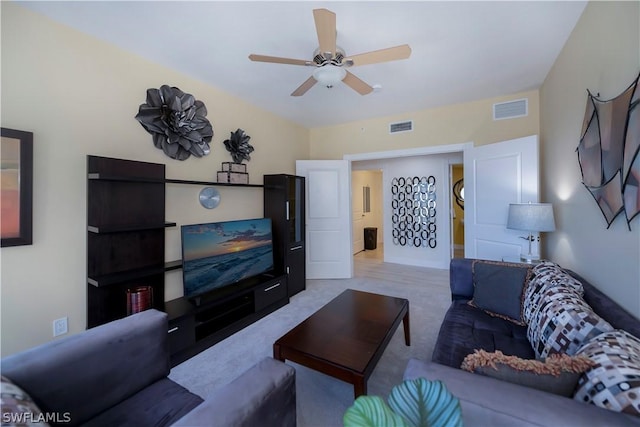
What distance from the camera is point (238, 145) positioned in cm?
335

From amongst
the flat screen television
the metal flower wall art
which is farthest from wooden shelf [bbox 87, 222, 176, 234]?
the metal flower wall art

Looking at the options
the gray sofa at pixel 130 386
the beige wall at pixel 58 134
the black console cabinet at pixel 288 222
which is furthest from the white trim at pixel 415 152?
the gray sofa at pixel 130 386

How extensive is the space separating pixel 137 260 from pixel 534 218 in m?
3.73

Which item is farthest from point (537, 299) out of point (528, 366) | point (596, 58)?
point (596, 58)

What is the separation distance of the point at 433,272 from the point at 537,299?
324cm

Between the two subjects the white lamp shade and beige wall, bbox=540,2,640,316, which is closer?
beige wall, bbox=540,2,640,316

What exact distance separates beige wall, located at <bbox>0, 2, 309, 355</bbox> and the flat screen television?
0.77 meters

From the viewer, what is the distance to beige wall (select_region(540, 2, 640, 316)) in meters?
1.38

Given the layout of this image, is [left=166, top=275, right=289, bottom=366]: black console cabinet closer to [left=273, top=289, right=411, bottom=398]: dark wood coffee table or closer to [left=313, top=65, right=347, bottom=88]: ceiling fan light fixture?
[left=273, top=289, right=411, bottom=398]: dark wood coffee table

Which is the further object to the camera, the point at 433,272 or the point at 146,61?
the point at 433,272

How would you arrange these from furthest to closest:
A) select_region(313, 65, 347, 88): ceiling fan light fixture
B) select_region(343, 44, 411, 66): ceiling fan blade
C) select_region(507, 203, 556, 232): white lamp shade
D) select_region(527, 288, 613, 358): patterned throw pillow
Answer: select_region(507, 203, 556, 232): white lamp shade, select_region(313, 65, 347, 88): ceiling fan light fixture, select_region(343, 44, 411, 66): ceiling fan blade, select_region(527, 288, 613, 358): patterned throw pillow

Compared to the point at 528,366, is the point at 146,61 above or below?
above

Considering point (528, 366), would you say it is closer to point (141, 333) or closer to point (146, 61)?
point (141, 333)

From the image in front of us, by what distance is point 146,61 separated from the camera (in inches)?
97.7
